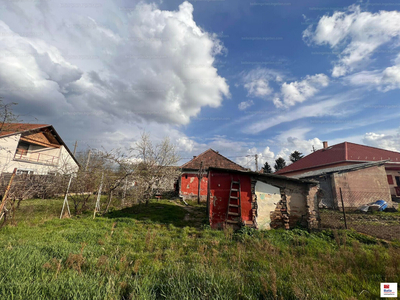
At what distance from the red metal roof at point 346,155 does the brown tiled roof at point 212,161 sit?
11732mm

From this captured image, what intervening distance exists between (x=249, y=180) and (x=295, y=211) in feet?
8.80

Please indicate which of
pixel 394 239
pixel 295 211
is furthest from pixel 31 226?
pixel 394 239

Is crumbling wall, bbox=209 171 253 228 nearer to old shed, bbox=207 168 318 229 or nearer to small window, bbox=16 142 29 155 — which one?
old shed, bbox=207 168 318 229

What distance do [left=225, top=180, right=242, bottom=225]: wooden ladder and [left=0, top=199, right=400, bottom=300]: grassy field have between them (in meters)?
1.54

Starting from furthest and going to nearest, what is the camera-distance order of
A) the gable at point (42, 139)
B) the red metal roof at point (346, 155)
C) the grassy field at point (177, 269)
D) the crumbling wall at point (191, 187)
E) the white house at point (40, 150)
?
the red metal roof at point (346, 155)
the gable at point (42, 139)
the white house at point (40, 150)
the crumbling wall at point (191, 187)
the grassy field at point (177, 269)

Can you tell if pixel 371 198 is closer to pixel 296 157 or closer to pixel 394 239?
pixel 394 239

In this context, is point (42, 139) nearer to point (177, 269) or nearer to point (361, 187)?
point (177, 269)

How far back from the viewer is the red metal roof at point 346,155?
72.8ft

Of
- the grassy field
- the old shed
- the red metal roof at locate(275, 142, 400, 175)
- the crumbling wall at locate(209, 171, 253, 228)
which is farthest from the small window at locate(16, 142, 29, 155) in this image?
the red metal roof at locate(275, 142, 400, 175)

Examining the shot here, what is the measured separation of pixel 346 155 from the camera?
22391 millimetres

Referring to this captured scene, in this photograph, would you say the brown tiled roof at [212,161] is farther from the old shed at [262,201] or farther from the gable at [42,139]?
the gable at [42,139]

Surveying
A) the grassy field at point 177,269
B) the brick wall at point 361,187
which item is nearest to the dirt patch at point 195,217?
the grassy field at point 177,269

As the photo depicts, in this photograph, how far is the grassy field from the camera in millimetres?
2926

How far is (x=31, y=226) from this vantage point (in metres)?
7.12
